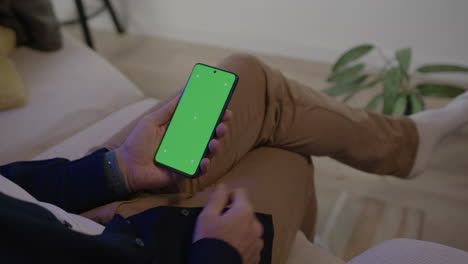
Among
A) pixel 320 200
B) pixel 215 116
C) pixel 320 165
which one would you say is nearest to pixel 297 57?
pixel 320 165

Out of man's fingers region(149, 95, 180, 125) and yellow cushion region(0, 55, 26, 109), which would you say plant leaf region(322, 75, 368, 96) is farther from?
yellow cushion region(0, 55, 26, 109)

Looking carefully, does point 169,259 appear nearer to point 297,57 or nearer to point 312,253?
point 312,253

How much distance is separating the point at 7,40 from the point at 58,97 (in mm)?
264

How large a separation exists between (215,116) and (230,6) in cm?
136

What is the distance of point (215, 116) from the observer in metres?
0.77

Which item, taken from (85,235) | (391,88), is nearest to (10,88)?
(85,235)

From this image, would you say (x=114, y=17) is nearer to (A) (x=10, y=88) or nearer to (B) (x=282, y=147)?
(A) (x=10, y=88)

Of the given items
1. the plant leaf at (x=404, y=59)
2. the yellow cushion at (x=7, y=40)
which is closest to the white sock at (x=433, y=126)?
the plant leaf at (x=404, y=59)

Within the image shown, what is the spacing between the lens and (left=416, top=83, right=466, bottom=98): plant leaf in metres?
1.05

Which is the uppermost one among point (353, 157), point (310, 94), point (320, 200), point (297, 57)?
point (310, 94)

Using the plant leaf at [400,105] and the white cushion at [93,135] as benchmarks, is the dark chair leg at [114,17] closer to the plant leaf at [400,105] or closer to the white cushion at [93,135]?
the white cushion at [93,135]

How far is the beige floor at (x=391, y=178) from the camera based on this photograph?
120 cm

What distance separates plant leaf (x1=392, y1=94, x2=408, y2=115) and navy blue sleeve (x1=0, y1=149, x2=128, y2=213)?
0.70 metres

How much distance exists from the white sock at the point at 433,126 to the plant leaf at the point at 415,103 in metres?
0.06
